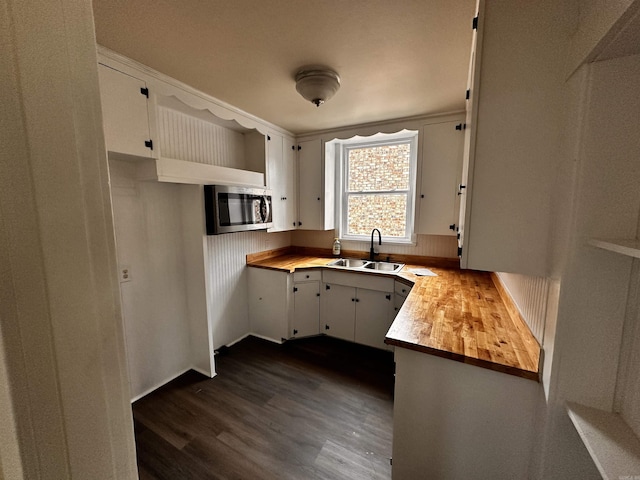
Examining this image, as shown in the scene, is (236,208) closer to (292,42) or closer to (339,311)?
(292,42)

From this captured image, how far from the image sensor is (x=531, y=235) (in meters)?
0.99

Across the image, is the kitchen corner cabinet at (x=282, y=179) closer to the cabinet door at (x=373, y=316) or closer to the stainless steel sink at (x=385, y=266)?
the stainless steel sink at (x=385, y=266)

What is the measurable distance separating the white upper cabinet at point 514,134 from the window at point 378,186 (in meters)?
1.90

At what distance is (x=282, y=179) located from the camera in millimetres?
3027

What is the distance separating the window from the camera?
3.00m

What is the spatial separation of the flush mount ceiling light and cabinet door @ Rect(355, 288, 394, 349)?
1.81m

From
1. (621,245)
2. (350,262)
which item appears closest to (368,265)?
(350,262)

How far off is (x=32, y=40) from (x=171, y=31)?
4.57 ft

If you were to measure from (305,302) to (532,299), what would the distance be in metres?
2.04

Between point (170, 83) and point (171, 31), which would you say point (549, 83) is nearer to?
point (171, 31)

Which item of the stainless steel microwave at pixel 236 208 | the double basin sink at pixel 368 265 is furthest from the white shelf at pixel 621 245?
the stainless steel microwave at pixel 236 208

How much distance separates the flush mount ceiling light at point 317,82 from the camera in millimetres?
1673

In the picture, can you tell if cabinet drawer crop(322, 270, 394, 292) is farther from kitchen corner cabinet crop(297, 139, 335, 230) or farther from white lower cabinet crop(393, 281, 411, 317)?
kitchen corner cabinet crop(297, 139, 335, 230)

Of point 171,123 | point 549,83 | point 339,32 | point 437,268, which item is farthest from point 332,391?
point 171,123
